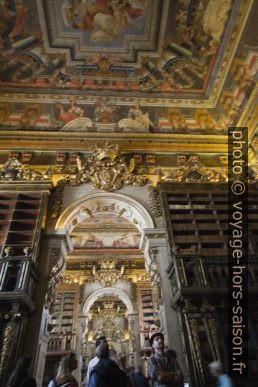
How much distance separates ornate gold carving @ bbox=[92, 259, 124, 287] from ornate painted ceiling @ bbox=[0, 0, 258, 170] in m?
5.71

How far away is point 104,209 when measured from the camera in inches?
271

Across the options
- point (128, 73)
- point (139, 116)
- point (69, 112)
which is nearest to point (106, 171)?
point (139, 116)

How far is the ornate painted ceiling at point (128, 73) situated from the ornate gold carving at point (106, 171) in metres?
0.72

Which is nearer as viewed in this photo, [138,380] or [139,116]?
[138,380]

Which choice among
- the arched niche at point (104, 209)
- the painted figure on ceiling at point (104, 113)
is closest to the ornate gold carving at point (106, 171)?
the arched niche at point (104, 209)

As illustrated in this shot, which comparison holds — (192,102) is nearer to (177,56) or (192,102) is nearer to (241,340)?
(177,56)

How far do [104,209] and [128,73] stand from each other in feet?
12.9

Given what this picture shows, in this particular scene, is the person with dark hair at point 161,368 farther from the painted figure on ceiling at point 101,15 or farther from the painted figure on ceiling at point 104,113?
the painted figure on ceiling at point 101,15

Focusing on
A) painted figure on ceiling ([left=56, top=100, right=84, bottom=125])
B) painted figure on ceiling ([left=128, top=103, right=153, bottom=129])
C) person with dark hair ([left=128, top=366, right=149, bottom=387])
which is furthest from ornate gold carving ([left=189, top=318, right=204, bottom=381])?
painted figure on ceiling ([left=56, top=100, right=84, bottom=125])

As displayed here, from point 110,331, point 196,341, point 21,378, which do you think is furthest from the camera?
point 110,331

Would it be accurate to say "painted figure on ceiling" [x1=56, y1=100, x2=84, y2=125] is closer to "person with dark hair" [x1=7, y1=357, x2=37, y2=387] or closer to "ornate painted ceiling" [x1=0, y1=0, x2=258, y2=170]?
"ornate painted ceiling" [x1=0, y1=0, x2=258, y2=170]

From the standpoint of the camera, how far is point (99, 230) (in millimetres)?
11102

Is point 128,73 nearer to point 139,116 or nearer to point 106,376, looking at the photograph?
point 139,116

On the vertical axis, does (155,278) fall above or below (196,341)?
above
